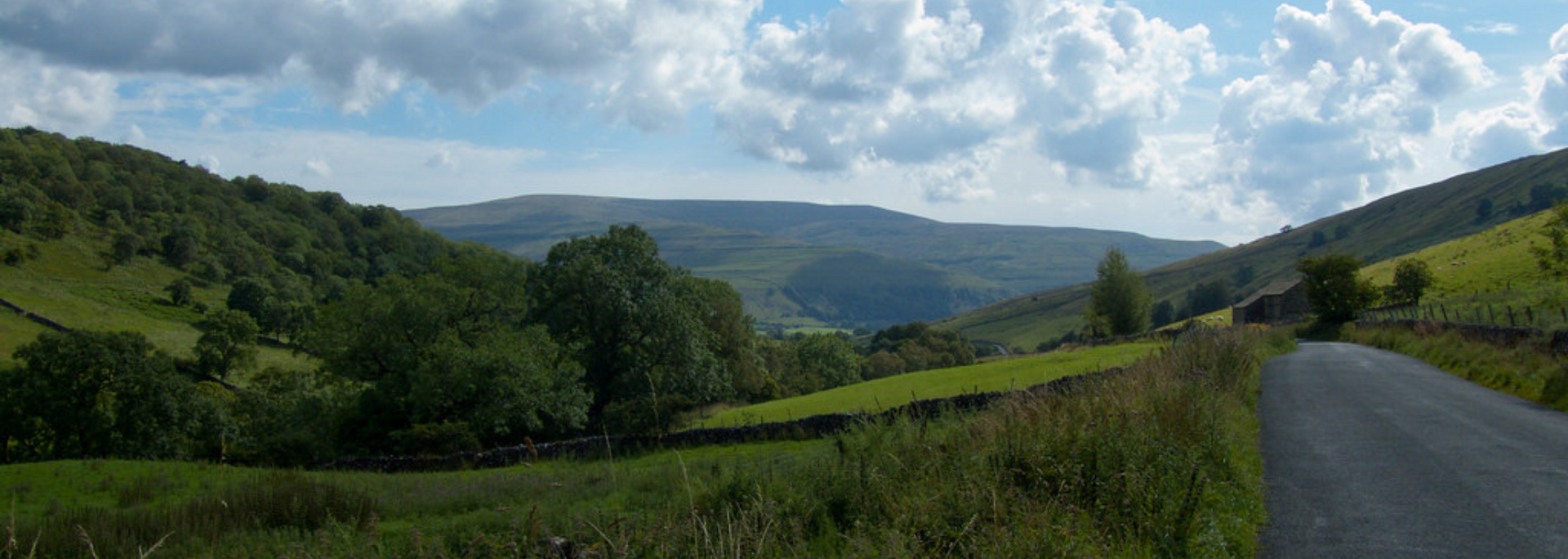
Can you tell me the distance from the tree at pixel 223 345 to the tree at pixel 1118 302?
8118 centimetres

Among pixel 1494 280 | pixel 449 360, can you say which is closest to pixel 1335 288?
pixel 1494 280

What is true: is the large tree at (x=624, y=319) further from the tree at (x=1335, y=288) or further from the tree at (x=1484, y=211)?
the tree at (x=1484, y=211)

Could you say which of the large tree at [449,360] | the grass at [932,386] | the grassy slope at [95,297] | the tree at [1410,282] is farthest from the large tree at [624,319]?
the tree at [1410,282]

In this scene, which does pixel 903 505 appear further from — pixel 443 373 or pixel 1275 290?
pixel 1275 290

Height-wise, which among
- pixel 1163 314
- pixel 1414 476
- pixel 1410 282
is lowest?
pixel 1163 314

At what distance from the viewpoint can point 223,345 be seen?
8275cm

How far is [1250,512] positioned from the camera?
8.73 metres

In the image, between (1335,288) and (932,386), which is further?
(1335,288)

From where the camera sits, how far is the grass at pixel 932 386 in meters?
31.9

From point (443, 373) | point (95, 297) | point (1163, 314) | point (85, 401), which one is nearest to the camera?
point (443, 373)

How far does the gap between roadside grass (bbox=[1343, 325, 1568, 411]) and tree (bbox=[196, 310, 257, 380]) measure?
92.2 meters

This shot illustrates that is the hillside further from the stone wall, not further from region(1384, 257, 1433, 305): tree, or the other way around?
region(1384, 257, 1433, 305): tree

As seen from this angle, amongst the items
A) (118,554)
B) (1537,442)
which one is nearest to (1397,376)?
(1537,442)

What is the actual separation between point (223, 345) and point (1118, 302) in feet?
277
